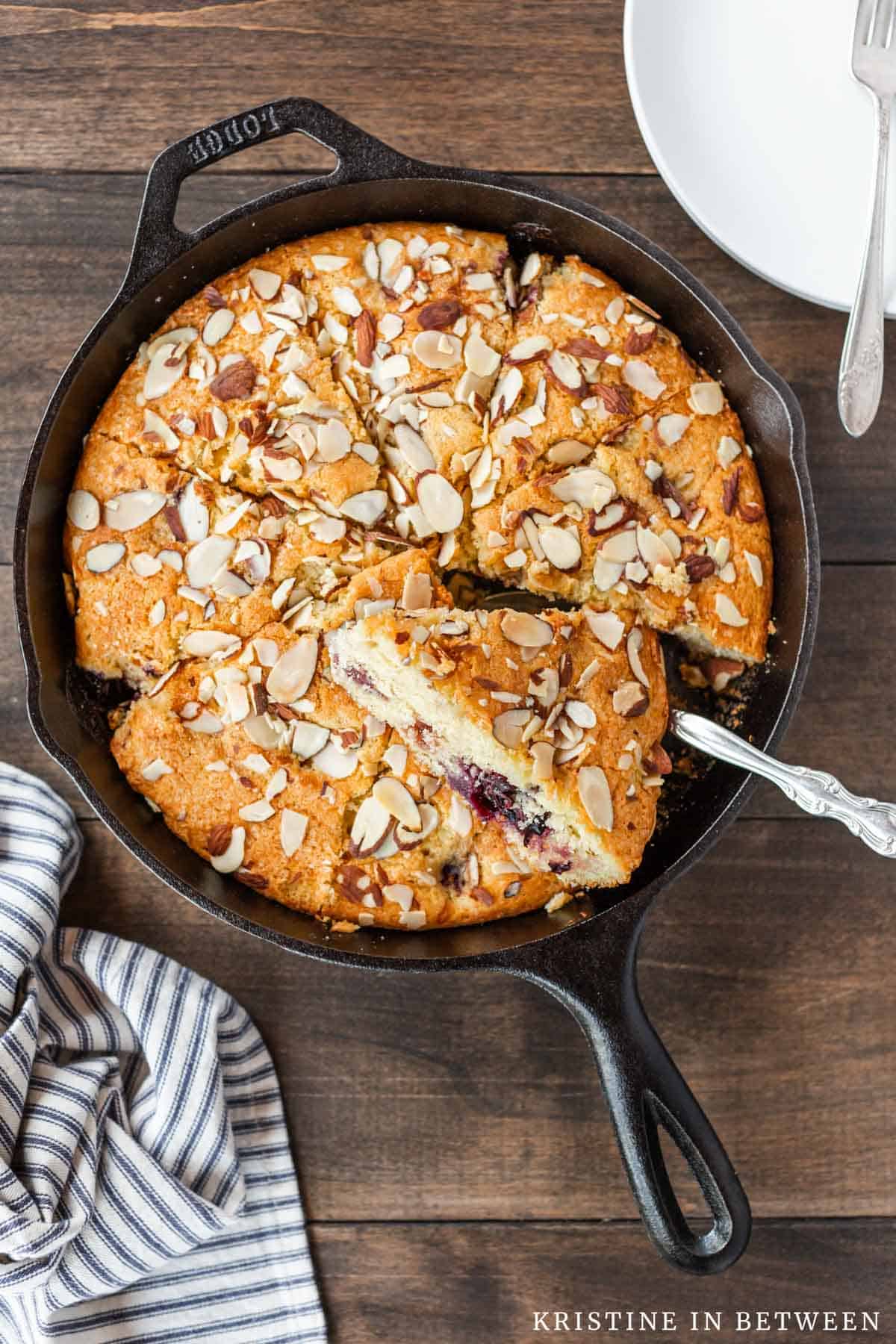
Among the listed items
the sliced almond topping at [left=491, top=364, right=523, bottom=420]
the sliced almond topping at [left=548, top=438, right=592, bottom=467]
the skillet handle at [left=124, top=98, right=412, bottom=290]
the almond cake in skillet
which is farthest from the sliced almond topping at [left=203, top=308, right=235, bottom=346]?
the sliced almond topping at [left=548, top=438, right=592, bottom=467]

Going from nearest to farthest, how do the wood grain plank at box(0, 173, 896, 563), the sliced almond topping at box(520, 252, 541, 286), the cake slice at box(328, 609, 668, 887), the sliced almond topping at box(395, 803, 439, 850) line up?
1. the cake slice at box(328, 609, 668, 887)
2. the sliced almond topping at box(395, 803, 439, 850)
3. the sliced almond topping at box(520, 252, 541, 286)
4. the wood grain plank at box(0, 173, 896, 563)

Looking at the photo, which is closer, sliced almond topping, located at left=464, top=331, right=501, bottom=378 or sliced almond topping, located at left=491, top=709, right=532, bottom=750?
sliced almond topping, located at left=491, top=709, right=532, bottom=750

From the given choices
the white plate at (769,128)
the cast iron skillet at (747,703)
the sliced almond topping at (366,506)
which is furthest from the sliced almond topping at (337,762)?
the white plate at (769,128)

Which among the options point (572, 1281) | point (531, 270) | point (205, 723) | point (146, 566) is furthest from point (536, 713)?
point (572, 1281)

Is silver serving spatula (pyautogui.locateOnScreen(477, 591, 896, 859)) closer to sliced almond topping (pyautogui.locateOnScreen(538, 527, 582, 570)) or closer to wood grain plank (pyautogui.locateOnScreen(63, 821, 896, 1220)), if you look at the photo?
sliced almond topping (pyautogui.locateOnScreen(538, 527, 582, 570))

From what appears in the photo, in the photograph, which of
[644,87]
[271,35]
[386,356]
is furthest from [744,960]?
[271,35]

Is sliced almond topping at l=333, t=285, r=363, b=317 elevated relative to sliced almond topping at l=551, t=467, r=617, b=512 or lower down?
elevated

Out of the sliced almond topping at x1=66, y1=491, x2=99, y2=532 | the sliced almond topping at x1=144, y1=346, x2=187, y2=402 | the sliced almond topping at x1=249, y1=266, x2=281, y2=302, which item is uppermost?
the sliced almond topping at x1=249, y1=266, x2=281, y2=302

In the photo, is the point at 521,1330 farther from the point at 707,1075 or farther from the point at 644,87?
the point at 644,87
